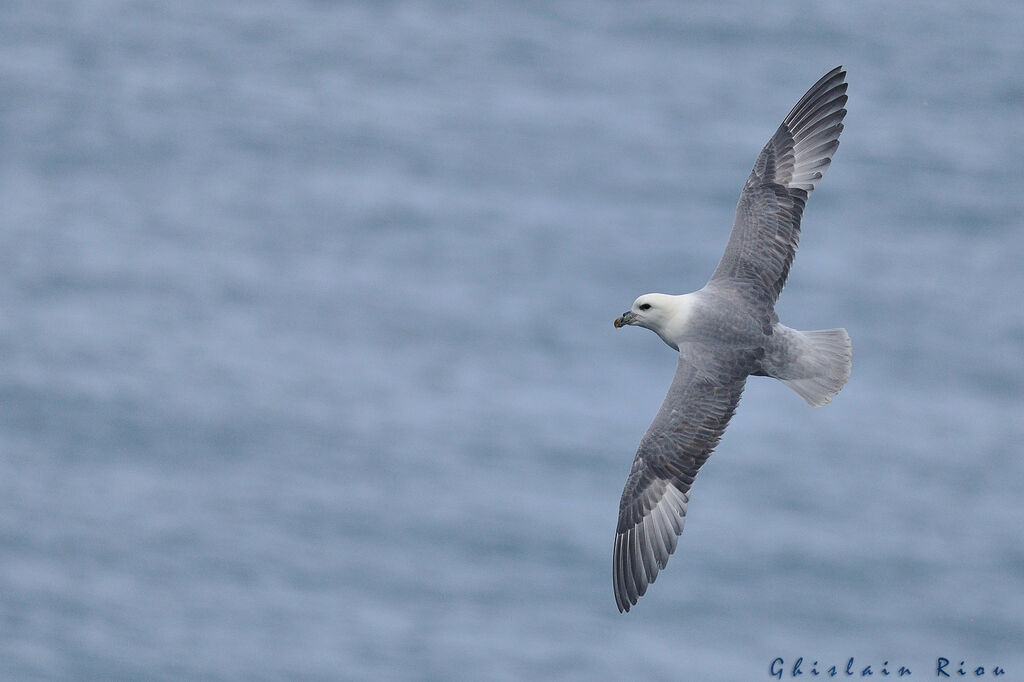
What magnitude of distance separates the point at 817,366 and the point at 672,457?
4.03ft

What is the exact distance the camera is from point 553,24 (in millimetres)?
39156

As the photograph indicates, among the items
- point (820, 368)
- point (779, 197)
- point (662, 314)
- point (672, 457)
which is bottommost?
point (672, 457)

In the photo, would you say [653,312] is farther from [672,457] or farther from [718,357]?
[672,457]

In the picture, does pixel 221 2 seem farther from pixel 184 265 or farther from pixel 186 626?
pixel 186 626

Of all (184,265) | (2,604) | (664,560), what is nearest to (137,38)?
(184,265)

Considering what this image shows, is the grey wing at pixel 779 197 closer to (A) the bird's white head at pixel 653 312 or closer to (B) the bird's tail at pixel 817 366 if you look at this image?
(B) the bird's tail at pixel 817 366

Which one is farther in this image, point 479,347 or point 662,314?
point 479,347

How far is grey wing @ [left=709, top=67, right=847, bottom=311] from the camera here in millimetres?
11195

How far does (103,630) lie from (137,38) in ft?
61.2

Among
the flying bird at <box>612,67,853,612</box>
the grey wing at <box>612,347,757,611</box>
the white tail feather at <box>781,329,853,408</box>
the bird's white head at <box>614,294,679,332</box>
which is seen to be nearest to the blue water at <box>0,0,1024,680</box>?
the grey wing at <box>612,347,757,611</box>

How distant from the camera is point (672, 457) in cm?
1077

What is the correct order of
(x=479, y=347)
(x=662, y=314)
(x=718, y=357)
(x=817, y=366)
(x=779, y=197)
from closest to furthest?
(x=718, y=357) < (x=662, y=314) < (x=817, y=366) < (x=779, y=197) < (x=479, y=347)

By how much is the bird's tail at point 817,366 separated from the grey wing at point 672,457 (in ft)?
1.28

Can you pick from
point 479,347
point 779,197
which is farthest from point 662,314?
point 479,347
